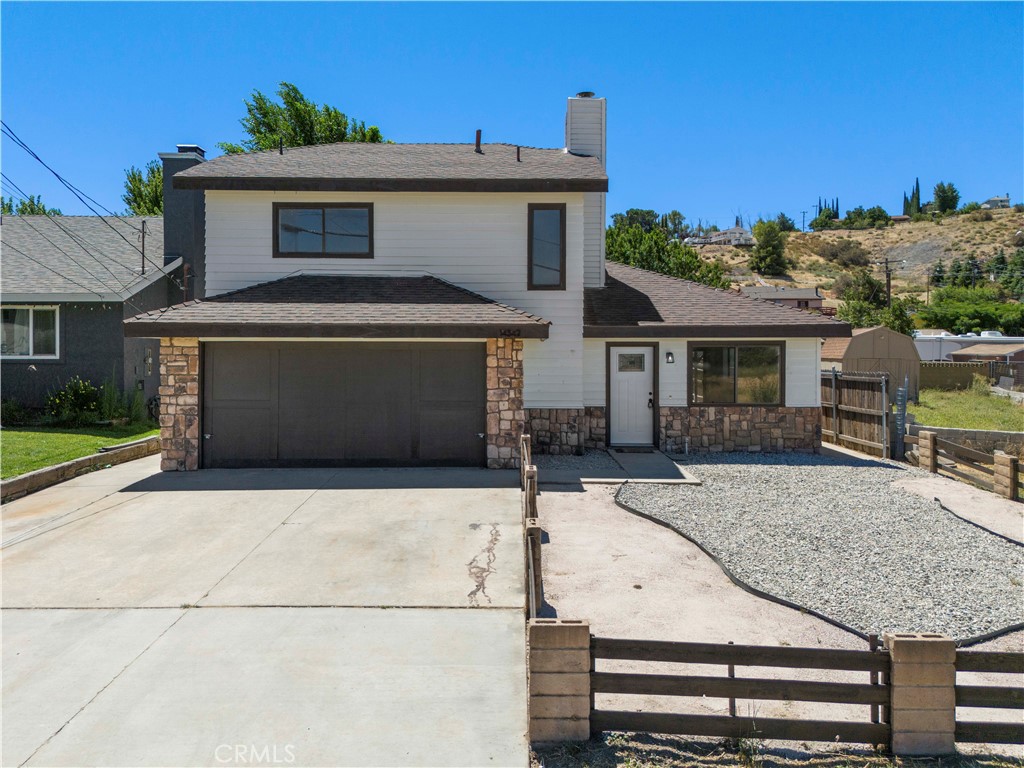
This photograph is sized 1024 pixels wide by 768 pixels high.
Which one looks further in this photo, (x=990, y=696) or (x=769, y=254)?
(x=769, y=254)

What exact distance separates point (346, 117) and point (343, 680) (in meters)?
32.4

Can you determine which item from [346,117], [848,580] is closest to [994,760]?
[848,580]

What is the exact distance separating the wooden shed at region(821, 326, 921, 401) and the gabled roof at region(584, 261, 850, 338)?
13720 mm

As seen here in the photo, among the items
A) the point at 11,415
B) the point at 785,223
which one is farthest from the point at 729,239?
the point at 11,415

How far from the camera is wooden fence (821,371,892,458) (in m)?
14.7

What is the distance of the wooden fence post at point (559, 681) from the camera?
4113 mm

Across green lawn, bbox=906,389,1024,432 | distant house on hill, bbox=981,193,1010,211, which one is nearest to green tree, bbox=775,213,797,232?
distant house on hill, bbox=981,193,1010,211

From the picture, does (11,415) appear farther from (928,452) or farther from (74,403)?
(928,452)

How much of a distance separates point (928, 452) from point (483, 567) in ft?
34.5

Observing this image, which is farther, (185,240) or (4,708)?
(185,240)

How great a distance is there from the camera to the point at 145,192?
38.3 meters

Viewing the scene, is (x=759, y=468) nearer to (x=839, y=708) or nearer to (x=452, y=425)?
(x=452, y=425)

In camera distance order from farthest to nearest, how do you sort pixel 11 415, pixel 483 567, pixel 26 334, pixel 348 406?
pixel 26 334 < pixel 11 415 < pixel 348 406 < pixel 483 567

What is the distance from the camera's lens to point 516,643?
5434mm
